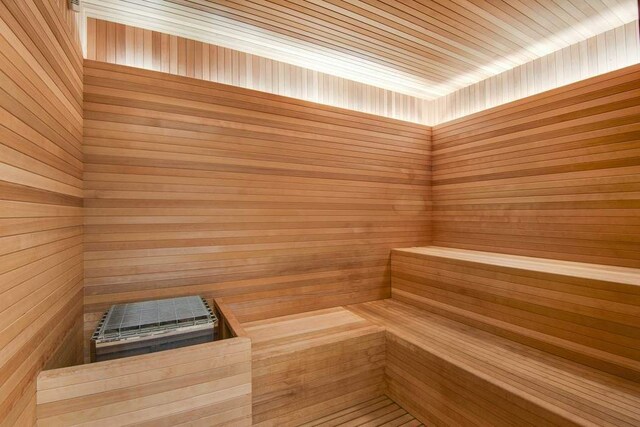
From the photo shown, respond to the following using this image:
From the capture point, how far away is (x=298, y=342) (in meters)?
2.39

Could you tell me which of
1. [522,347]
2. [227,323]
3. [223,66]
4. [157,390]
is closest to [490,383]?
[522,347]

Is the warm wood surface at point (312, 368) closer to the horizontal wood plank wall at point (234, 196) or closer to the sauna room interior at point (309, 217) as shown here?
the sauna room interior at point (309, 217)

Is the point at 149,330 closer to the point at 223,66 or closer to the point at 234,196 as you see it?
the point at 234,196

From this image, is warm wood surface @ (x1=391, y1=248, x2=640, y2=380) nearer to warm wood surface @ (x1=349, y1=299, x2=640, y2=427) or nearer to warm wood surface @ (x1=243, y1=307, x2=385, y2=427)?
warm wood surface @ (x1=349, y1=299, x2=640, y2=427)

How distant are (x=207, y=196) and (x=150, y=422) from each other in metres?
1.70

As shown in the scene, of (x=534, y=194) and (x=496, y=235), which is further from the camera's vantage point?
(x=496, y=235)

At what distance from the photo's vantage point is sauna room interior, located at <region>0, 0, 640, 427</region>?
1.56 meters

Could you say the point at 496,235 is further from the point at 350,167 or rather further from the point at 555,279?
the point at 350,167

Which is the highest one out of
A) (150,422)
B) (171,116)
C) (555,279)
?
(171,116)

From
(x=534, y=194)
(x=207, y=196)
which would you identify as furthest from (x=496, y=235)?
(x=207, y=196)

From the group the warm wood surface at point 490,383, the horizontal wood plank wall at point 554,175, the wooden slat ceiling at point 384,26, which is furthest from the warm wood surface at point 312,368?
the wooden slat ceiling at point 384,26

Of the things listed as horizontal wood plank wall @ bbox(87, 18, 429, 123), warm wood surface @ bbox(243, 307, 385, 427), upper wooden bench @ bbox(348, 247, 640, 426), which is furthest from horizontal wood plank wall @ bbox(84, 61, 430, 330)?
upper wooden bench @ bbox(348, 247, 640, 426)

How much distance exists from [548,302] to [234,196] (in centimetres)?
271

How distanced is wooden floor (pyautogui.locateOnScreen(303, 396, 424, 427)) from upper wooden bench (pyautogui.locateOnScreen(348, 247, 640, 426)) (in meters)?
0.08
